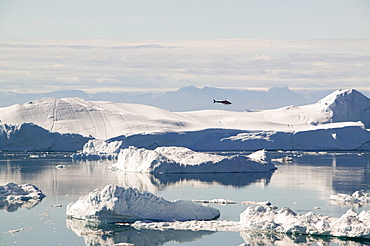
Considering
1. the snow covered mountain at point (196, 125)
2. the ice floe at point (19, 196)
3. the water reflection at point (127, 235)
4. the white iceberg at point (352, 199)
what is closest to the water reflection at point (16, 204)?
the ice floe at point (19, 196)

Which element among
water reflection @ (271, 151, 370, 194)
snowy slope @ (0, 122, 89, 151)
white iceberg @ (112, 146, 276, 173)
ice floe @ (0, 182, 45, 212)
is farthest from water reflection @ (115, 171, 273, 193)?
snowy slope @ (0, 122, 89, 151)

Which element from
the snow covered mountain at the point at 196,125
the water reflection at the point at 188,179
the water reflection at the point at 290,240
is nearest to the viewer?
the water reflection at the point at 290,240

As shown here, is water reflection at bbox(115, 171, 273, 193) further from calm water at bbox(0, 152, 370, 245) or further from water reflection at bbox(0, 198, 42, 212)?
water reflection at bbox(0, 198, 42, 212)

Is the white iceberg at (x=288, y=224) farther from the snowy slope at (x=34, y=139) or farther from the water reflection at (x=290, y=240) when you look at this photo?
the snowy slope at (x=34, y=139)

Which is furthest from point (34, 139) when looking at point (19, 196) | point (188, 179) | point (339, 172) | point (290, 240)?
point (290, 240)

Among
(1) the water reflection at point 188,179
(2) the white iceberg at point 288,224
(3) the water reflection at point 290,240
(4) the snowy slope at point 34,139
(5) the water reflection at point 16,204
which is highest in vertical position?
(4) the snowy slope at point 34,139

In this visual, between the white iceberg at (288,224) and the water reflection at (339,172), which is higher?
the white iceberg at (288,224)

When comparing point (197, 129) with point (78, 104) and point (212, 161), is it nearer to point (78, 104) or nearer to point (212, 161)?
point (78, 104)

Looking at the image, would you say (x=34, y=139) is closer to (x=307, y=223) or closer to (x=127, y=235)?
(x=127, y=235)
